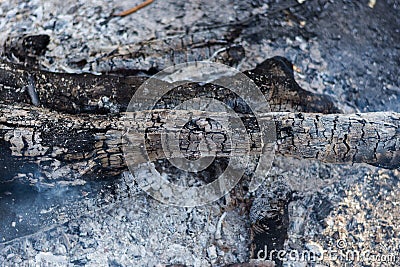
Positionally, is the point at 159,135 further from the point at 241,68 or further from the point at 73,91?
the point at 241,68

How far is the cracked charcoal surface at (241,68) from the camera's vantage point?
166 centimetres

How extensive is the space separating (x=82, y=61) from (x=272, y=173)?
0.96 metres

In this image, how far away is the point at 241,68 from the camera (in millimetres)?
1985

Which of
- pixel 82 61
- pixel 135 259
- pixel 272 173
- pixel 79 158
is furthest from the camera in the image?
pixel 82 61

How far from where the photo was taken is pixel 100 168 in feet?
4.74

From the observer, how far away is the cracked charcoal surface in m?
1.66

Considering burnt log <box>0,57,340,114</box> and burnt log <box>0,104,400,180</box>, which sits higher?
burnt log <box>0,57,340,114</box>

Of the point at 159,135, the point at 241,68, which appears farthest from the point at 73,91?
the point at 241,68

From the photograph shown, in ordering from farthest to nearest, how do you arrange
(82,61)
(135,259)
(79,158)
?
(82,61) < (135,259) < (79,158)

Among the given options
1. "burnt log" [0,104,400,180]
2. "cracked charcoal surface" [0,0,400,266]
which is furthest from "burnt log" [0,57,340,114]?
"cracked charcoal surface" [0,0,400,266]

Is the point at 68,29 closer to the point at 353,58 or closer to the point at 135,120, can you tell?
the point at 135,120

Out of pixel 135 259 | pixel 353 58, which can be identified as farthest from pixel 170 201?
pixel 353 58

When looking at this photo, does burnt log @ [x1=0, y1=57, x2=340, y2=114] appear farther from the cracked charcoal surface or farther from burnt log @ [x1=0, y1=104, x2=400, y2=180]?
the cracked charcoal surface

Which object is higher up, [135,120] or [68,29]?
[68,29]
